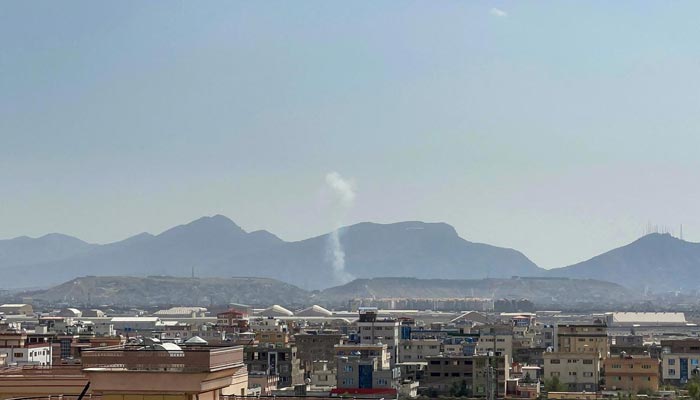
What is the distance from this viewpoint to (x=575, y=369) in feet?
271

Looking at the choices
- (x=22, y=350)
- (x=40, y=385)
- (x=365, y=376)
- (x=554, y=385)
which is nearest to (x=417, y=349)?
(x=554, y=385)

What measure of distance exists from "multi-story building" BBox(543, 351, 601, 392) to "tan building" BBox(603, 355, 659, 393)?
3.21ft

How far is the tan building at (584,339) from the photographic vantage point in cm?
9381

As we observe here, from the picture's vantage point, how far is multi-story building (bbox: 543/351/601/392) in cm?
8150

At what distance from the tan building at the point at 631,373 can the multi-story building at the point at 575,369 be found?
977 mm

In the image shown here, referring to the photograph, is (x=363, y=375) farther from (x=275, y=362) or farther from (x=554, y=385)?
(x=554, y=385)

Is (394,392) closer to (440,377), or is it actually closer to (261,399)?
(440,377)

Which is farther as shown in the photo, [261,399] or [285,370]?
[285,370]

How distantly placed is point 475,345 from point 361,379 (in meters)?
24.0

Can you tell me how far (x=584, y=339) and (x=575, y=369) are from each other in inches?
518

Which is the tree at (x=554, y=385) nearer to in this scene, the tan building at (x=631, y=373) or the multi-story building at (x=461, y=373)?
the multi-story building at (x=461, y=373)

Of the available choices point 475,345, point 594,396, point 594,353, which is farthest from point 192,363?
point 475,345

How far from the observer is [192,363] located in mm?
11906

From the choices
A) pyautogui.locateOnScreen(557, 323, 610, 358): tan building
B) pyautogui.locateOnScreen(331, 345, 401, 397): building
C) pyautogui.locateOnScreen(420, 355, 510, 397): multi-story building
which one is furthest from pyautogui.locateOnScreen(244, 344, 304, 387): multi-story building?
pyautogui.locateOnScreen(557, 323, 610, 358): tan building
